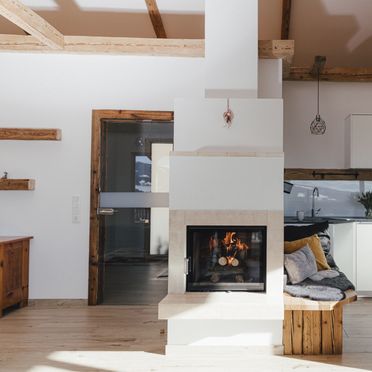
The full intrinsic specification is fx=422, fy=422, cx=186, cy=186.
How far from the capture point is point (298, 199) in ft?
18.5

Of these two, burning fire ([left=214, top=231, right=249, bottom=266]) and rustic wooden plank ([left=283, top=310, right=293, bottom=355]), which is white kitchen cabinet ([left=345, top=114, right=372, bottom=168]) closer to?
burning fire ([left=214, top=231, right=249, bottom=266])

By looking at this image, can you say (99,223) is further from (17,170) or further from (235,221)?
(235,221)

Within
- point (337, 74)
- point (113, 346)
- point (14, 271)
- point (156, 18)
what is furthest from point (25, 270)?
point (337, 74)

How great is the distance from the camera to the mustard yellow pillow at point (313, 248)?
3.83m

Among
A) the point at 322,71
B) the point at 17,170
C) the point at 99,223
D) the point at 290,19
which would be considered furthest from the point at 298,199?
the point at 17,170

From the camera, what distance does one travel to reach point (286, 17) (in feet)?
16.4

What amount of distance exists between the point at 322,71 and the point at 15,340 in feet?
14.5

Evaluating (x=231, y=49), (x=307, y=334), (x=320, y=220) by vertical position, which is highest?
(x=231, y=49)

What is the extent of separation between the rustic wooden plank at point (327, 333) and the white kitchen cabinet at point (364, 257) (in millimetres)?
1880

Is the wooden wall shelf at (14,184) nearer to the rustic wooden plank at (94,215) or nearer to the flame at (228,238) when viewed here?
the rustic wooden plank at (94,215)

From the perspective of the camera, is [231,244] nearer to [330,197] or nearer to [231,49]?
[231,49]

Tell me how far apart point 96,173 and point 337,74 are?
317 centimetres

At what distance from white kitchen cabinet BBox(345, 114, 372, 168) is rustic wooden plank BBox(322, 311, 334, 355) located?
8.39 feet

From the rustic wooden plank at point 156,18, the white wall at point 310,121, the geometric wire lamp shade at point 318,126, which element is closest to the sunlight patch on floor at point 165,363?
the white wall at point 310,121
